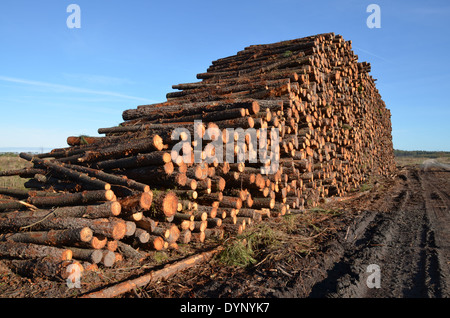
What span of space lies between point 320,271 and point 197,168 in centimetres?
239

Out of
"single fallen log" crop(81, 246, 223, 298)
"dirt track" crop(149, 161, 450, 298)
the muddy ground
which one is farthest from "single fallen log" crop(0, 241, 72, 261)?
"dirt track" crop(149, 161, 450, 298)

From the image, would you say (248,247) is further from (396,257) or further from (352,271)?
(396,257)

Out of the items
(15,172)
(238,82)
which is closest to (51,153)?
(15,172)

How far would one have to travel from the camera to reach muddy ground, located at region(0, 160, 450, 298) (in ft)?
11.1

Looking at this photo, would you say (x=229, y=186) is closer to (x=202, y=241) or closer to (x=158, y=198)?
(x=202, y=241)

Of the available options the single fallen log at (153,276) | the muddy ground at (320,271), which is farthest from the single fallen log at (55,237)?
the single fallen log at (153,276)

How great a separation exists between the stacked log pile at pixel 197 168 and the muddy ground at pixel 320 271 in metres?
0.36

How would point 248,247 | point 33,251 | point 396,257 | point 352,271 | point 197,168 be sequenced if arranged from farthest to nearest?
point 197,168, point 248,247, point 396,257, point 352,271, point 33,251

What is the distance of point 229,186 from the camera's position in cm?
606

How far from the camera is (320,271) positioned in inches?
Answer: 157

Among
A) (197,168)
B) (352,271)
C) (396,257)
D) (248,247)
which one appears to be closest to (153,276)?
(248,247)

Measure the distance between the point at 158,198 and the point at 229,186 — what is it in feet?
6.33

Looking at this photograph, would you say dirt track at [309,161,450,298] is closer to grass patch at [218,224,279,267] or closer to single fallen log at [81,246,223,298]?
grass patch at [218,224,279,267]

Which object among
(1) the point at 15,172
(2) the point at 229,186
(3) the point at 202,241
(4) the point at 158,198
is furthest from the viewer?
(1) the point at 15,172
